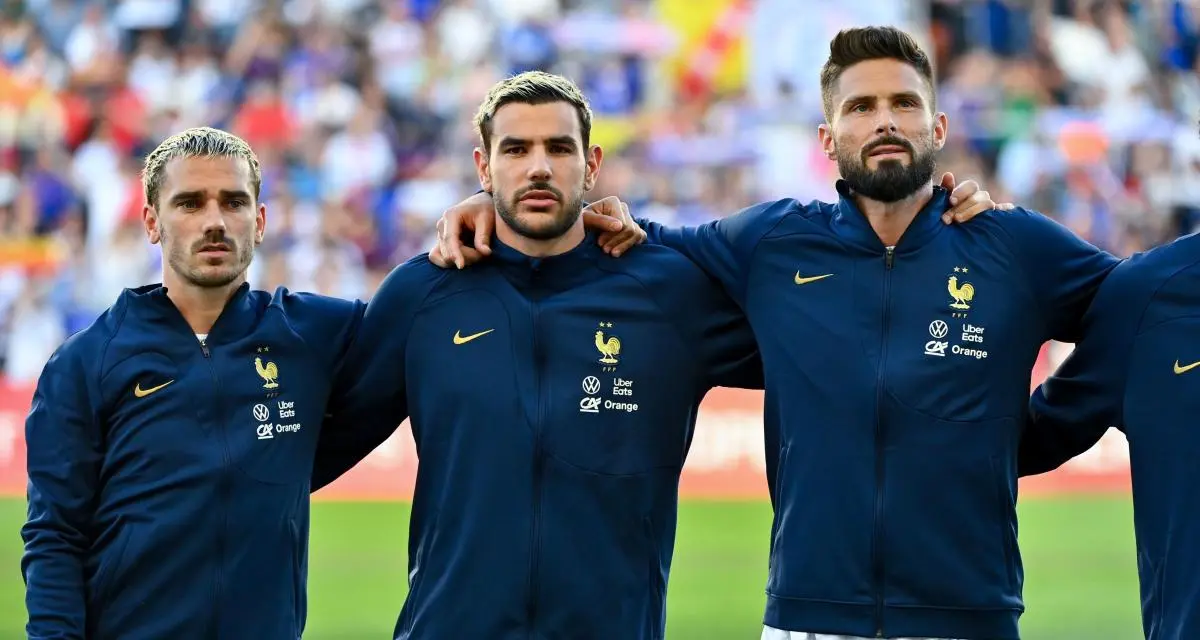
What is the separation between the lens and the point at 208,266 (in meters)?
5.30

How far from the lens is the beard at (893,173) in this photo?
5.32m

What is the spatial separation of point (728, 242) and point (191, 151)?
1.78m

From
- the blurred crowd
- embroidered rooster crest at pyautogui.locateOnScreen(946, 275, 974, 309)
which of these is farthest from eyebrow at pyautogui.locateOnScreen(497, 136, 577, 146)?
the blurred crowd

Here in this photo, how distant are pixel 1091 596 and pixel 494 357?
23.7 ft

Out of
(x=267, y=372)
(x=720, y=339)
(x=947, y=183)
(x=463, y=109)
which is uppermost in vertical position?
(x=463, y=109)

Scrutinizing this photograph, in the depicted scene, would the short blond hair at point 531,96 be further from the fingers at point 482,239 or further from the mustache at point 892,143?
the mustache at point 892,143

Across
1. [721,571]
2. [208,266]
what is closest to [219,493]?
[208,266]

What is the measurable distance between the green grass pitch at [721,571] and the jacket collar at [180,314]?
504 centimetres

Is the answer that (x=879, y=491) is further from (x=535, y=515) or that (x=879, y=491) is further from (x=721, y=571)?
(x=721, y=571)

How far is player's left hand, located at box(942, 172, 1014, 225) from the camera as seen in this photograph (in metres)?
5.41

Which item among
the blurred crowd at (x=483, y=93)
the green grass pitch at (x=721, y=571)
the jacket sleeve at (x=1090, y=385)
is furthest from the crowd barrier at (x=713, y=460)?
the jacket sleeve at (x=1090, y=385)

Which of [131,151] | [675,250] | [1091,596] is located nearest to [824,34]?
[131,151]

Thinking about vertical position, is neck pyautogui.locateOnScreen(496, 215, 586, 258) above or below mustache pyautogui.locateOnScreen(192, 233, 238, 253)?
above

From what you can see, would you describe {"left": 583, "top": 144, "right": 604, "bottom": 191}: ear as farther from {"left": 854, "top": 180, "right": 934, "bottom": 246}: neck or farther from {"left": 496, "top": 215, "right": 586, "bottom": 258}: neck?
{"left": 854, "top": 180, "right": 934, "bottom": 246}: neck
